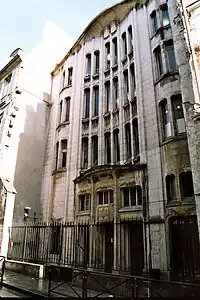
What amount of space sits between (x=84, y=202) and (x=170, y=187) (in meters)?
6.27

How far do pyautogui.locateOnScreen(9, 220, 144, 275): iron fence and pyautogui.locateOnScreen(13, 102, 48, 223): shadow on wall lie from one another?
248 centimetres

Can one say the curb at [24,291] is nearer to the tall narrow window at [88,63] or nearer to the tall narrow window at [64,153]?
the tall narrow window at [64,153]

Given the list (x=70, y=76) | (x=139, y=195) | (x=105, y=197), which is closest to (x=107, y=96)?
(x=70, y=76)

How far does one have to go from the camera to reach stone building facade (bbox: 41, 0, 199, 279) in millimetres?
11430

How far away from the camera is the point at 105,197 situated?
48.8ft

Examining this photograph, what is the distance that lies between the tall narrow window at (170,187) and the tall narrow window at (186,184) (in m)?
0.47

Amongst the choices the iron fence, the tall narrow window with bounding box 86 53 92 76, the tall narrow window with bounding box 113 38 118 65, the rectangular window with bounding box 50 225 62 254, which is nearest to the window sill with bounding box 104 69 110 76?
the tall narrow window with bounding box 113 38 118 65

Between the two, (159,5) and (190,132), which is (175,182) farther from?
(159,5)

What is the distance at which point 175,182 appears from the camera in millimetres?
11688

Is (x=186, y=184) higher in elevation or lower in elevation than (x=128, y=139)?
lower

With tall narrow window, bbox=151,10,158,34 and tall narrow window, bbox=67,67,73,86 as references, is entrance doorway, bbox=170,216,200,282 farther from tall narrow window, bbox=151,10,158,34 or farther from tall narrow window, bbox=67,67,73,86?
tall narrow window, bbox=67,67,73,86

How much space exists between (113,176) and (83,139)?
5334 millimetres

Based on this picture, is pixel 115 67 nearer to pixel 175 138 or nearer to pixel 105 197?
pixel 175 138

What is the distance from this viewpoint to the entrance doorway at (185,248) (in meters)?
9.91
